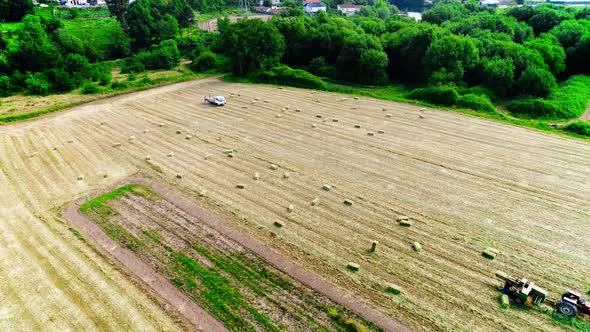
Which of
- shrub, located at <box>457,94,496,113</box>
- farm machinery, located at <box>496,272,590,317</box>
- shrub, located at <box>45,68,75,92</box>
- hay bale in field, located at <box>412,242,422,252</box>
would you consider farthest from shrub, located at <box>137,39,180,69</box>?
farm machinery, located at <box>496,272,590,317</box>

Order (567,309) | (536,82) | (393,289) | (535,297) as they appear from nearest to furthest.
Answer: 1. (567,309)
2. (535,297)
3. (393,289)
4. (536,82)

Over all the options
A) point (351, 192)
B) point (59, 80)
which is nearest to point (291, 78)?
point (351, 192)

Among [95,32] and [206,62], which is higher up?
[95,32]

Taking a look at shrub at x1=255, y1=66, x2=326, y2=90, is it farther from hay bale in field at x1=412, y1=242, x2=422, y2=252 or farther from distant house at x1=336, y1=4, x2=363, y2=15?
distant house at x1=336, y1=4, x2=363, y2=15

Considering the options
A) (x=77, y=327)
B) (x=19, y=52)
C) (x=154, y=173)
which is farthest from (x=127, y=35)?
(x=77, y=327)

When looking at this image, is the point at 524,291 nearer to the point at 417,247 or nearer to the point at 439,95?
the point at 417,247

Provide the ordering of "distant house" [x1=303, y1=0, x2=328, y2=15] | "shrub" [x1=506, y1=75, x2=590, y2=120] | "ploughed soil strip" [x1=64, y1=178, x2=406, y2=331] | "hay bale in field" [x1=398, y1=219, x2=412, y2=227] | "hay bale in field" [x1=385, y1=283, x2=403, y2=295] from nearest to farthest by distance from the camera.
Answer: "ploughed soil strip" [x1=64, y1=178, x2=406, y2=331] → "hay bale in field" [x1=385, y1=283, x2=403, y2=295] → "hay bale in field" [x1=398, y1=219, x2=412, y2=227] → "shrub" [x1=506, y1=75, x2=590, y2=120] → "distant house" [x1=303, y1=0, x2=328, y2=15]

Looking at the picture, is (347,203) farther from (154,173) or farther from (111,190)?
(111,190)
